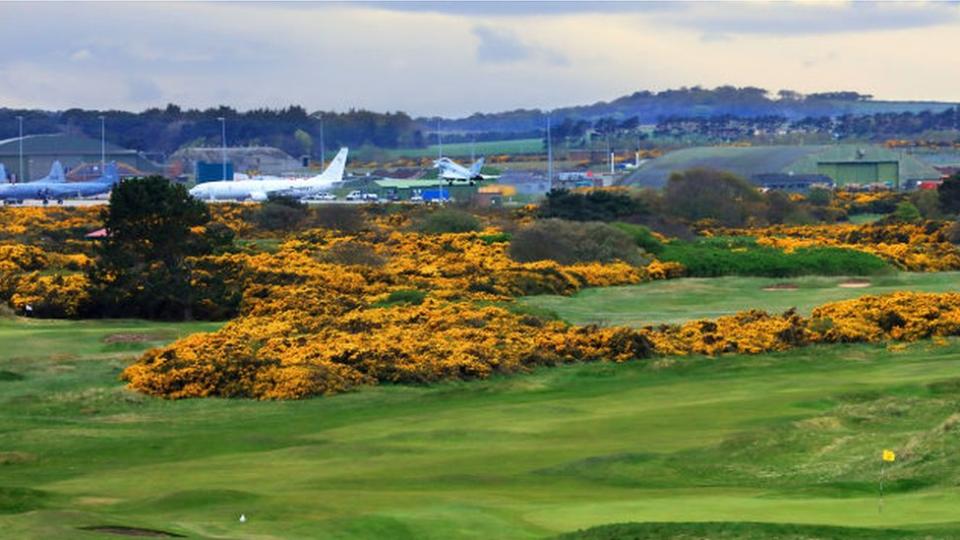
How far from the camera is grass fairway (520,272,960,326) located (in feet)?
219

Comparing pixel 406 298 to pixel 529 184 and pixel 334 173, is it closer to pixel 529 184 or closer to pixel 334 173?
pixel 334 173

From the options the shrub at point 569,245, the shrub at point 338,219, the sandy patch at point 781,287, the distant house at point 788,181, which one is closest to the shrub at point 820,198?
the distant house at point 788,181

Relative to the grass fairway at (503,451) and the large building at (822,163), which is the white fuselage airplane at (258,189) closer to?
the large building at (822,163)

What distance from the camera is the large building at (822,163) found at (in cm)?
18212

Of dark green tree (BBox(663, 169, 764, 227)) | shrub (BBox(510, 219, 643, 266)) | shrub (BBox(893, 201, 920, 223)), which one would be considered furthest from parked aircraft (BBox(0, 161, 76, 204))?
shrub (BBox(510, 219, 643, 266))

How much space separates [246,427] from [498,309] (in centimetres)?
2027

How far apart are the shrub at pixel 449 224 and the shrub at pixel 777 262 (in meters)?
18.3

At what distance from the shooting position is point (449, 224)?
104625 mm

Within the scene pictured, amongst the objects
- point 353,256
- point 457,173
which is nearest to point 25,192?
point 457,173

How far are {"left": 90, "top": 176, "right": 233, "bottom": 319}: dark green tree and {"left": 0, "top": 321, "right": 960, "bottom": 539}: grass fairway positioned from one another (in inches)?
379

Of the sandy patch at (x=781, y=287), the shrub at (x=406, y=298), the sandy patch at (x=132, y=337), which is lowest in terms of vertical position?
the sandy patch at (x=781, y=287)

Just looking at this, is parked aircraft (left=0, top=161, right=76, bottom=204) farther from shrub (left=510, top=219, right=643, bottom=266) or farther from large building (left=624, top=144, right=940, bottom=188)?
shrub (left=510, top=219, right=643, bottom=266)

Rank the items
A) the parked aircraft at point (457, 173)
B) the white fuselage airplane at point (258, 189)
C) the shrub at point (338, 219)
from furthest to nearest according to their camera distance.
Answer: the parked aircraft at point (457, 173), the white fuselage airplane at point (258, 189), the shrub at point (338, 219)

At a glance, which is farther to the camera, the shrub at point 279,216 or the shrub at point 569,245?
the shrub at point 279,216
